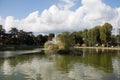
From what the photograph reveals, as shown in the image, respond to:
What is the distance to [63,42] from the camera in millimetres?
80500

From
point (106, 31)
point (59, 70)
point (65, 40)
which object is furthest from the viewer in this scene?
point (106, 31)

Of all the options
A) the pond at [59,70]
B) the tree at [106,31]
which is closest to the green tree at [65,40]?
the pond at [59,70]

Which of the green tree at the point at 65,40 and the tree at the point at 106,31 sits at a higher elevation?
the tree at the point at 106,31

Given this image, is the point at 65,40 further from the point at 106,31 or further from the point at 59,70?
the point at 106,31

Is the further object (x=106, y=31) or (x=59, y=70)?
(x=106, y=31)

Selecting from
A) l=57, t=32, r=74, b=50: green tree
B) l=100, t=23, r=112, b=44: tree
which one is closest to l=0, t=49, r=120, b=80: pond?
l=57, t=32, r=74, b=50: green tree

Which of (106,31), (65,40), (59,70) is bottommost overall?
(59,70)

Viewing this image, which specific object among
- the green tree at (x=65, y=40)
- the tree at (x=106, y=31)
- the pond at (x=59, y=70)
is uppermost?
the tree at (x=106, y=31)

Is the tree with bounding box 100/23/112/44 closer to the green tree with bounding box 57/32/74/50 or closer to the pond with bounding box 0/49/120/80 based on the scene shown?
the green tree with bounding box 57/32/74/50

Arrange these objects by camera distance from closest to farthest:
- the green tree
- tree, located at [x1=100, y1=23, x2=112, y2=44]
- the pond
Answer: the pond → the green tree → tree, located at [x1=100, y1=23, x2=112, y2=44]

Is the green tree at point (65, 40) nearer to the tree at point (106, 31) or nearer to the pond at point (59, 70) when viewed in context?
the pond at point (59, 70)

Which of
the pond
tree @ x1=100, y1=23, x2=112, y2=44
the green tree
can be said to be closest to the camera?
the pond

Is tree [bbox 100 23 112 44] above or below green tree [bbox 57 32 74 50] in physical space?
above

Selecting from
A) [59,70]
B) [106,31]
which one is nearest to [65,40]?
[59,70]
